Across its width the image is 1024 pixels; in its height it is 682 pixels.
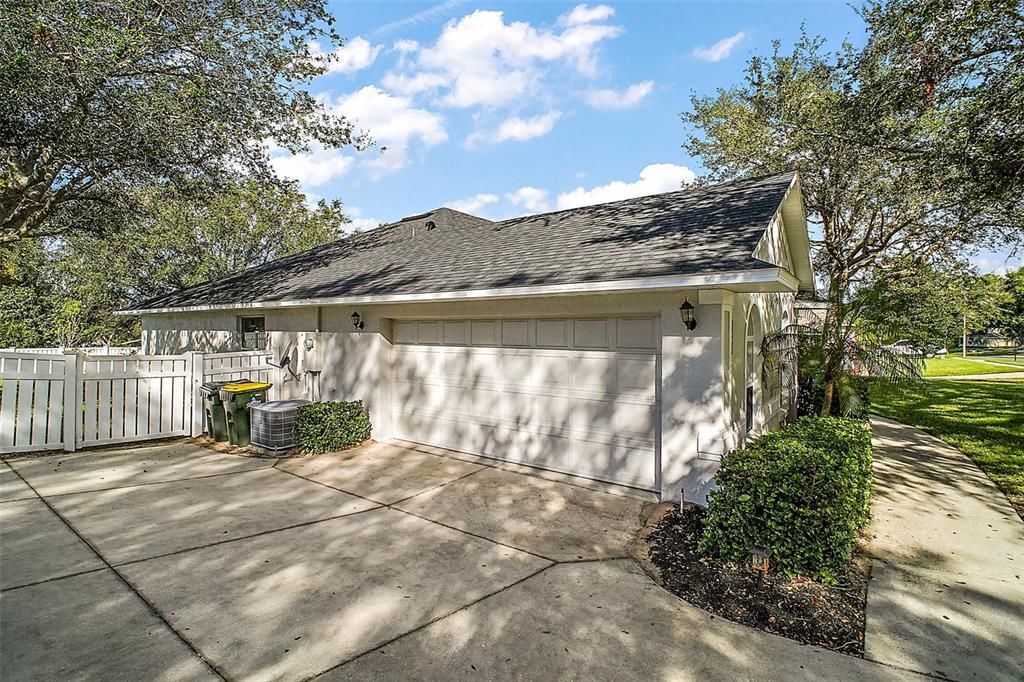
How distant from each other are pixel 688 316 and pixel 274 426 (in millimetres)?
6389

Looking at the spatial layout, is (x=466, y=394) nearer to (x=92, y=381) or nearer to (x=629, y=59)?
(x=92, y=381)

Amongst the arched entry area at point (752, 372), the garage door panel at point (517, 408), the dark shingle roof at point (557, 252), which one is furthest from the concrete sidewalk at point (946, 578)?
the garage door panel at point (517, 408)

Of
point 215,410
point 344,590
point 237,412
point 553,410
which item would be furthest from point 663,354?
point 215,410

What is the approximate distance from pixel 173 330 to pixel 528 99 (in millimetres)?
12170

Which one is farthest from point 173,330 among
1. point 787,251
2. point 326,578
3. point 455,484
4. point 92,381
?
point 787,251

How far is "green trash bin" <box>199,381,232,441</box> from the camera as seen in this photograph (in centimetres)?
877

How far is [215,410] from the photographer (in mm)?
8781

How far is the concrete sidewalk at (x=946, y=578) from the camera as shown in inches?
125

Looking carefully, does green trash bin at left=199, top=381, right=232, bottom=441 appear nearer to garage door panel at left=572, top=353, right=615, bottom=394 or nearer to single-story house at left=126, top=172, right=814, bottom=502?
single-story house at left=126, top=172, right=814, bottom=502

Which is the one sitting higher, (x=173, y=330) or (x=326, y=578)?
(x=173, y=330)

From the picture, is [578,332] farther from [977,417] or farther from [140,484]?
[977,417]

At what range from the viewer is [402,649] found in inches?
122

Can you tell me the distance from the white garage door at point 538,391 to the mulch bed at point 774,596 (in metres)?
1.96

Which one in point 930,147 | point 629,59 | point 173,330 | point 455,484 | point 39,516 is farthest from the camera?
A: point 173,330
